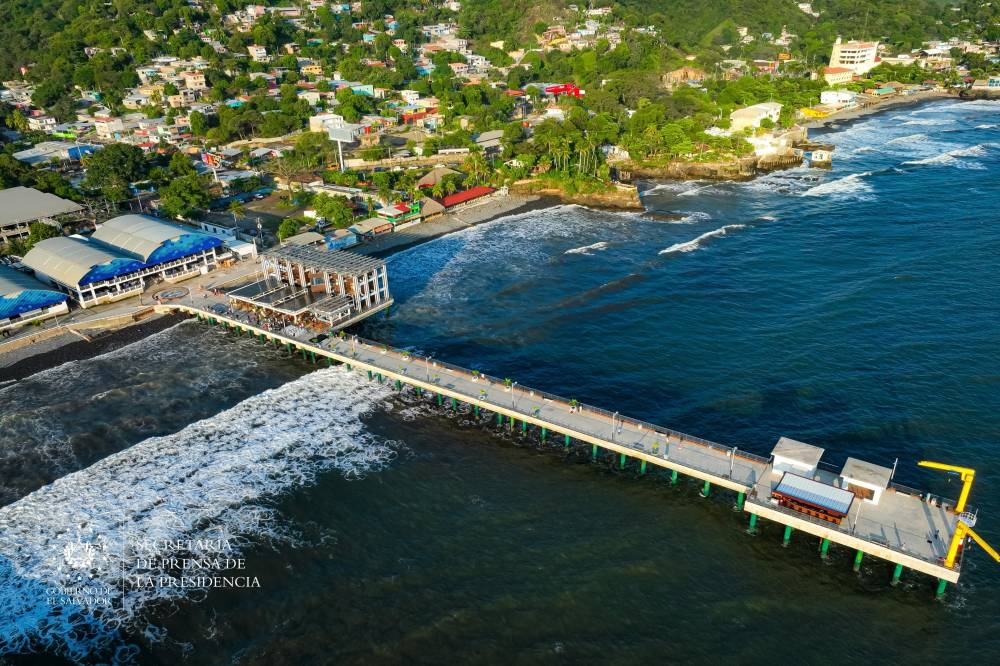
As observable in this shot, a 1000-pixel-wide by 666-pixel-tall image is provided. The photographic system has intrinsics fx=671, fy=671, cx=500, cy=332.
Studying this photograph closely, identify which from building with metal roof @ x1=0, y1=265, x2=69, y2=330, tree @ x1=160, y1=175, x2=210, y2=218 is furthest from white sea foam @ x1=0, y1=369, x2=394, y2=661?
tree @ x1=160, y1=175, x2=210, y2=218

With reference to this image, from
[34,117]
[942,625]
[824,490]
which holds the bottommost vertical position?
[942,625]

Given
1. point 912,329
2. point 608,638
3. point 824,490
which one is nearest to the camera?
point 608,638

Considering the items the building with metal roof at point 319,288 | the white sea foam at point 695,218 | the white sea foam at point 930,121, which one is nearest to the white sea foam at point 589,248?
the white sea foam at point 695,218

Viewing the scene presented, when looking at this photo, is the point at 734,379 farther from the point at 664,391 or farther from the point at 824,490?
the point at 824,490

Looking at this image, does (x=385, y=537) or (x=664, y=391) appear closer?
(x=385, y=537)

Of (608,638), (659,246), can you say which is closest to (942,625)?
(608,638)

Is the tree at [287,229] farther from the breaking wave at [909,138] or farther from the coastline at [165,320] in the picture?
the breaking wave at [909,138]
